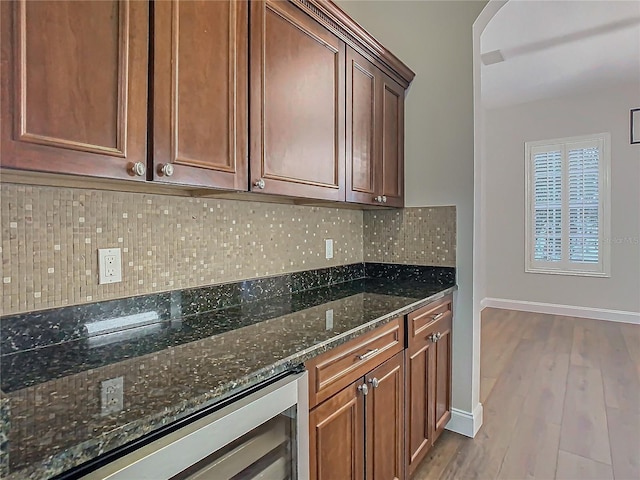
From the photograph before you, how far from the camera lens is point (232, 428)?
0.86 metres

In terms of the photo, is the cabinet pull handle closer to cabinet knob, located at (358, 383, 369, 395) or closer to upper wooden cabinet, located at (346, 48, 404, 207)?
cabinet knob, located at (358, 383, 369, 395)

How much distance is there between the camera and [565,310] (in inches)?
204

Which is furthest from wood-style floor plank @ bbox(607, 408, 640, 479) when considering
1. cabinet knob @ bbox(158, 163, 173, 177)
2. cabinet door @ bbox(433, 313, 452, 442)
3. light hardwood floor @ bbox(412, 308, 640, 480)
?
cabinet knob @ bbox(158, 163, 173, 177)

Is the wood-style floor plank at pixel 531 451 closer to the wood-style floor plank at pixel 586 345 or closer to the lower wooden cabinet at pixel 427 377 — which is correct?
the lower wooden cabinet at pixel 427 377

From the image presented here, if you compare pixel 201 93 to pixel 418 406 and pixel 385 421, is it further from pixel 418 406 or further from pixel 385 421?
pixel 418 406

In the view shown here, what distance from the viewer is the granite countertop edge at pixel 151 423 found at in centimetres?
58

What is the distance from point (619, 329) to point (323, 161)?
4.71 metres

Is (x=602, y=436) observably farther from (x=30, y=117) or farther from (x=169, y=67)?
(x=30, y=117)

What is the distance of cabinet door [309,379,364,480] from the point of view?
1157 millimetres

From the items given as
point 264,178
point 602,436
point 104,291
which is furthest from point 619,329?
point 104,291

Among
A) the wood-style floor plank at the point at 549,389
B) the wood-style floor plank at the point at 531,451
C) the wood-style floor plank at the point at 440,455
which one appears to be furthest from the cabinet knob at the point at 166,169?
the wood-style floor plank at the point at 549,389

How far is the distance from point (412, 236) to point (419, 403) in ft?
3.39

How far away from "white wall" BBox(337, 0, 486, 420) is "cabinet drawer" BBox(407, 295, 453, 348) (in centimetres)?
25

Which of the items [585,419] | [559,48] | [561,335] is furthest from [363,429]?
[559,48]
